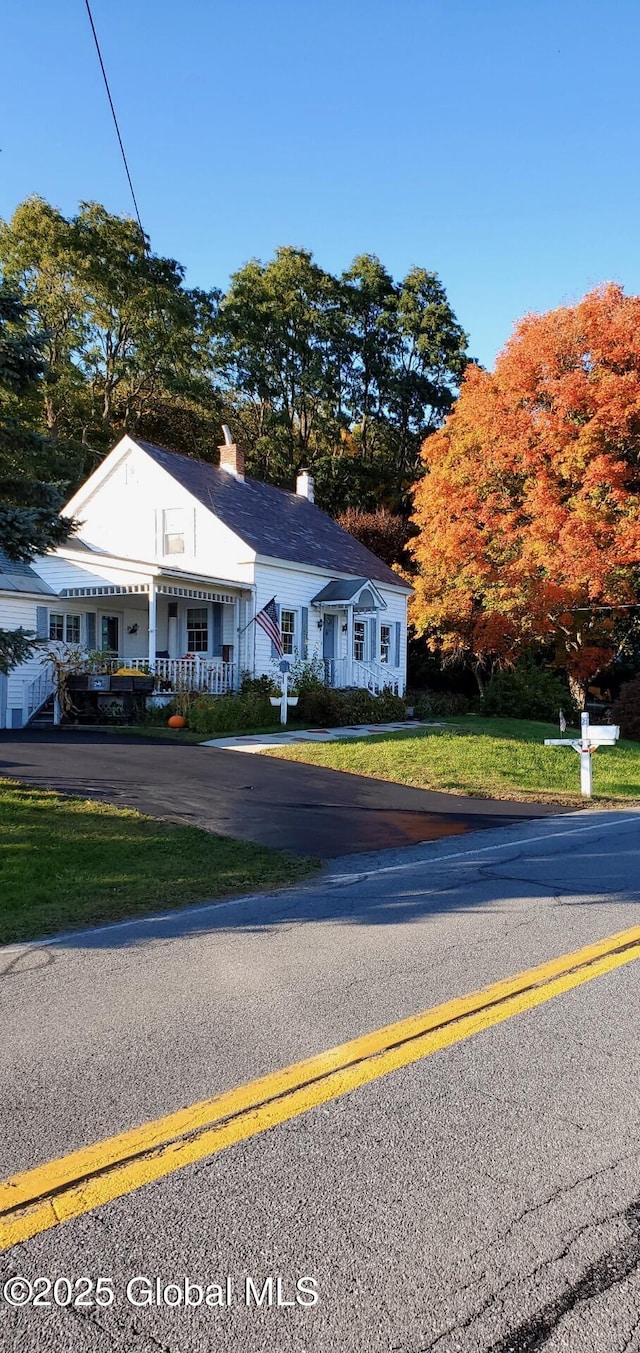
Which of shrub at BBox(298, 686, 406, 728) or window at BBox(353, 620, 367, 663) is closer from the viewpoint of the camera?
shrub at BBox(298, 686, 406, 728)

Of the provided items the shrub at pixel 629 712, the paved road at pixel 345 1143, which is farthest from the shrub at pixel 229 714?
the paved road at pixel 345 1143

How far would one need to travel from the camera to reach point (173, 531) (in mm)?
27500

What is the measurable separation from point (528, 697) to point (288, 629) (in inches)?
317

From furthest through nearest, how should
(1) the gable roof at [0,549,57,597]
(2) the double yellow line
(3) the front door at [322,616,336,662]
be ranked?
(3) the front door at [322,616,336,662] < (1) the gable roof at [0,549,57,597] < (2) the double yellow line

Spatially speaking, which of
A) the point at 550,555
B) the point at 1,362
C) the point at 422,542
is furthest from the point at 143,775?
the point at 422,542

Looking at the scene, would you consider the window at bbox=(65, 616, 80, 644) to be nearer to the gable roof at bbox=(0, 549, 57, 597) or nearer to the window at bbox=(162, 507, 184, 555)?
the gable roof at bbox=(0, 549, 57, 597)

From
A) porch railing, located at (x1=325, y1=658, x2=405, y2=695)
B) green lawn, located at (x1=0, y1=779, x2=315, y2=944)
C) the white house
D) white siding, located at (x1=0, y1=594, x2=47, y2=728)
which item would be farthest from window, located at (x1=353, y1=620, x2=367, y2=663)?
green lawn, located at (x1=0, y1=779, x2=315, y2=944)

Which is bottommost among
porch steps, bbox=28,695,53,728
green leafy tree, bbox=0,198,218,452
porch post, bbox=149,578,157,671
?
porch steps, bbox=28,695,53,728

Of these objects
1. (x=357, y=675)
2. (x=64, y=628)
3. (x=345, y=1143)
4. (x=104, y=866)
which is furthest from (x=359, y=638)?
(x=345, y=1143)

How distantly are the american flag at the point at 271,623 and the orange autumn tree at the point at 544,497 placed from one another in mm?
5984

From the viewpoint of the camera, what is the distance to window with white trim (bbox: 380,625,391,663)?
104ft

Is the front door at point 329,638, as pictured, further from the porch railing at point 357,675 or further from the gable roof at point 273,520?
the gable roof at point 273,520

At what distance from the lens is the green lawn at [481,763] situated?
48.6ft

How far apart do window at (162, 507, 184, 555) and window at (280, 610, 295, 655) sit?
3.63 m
